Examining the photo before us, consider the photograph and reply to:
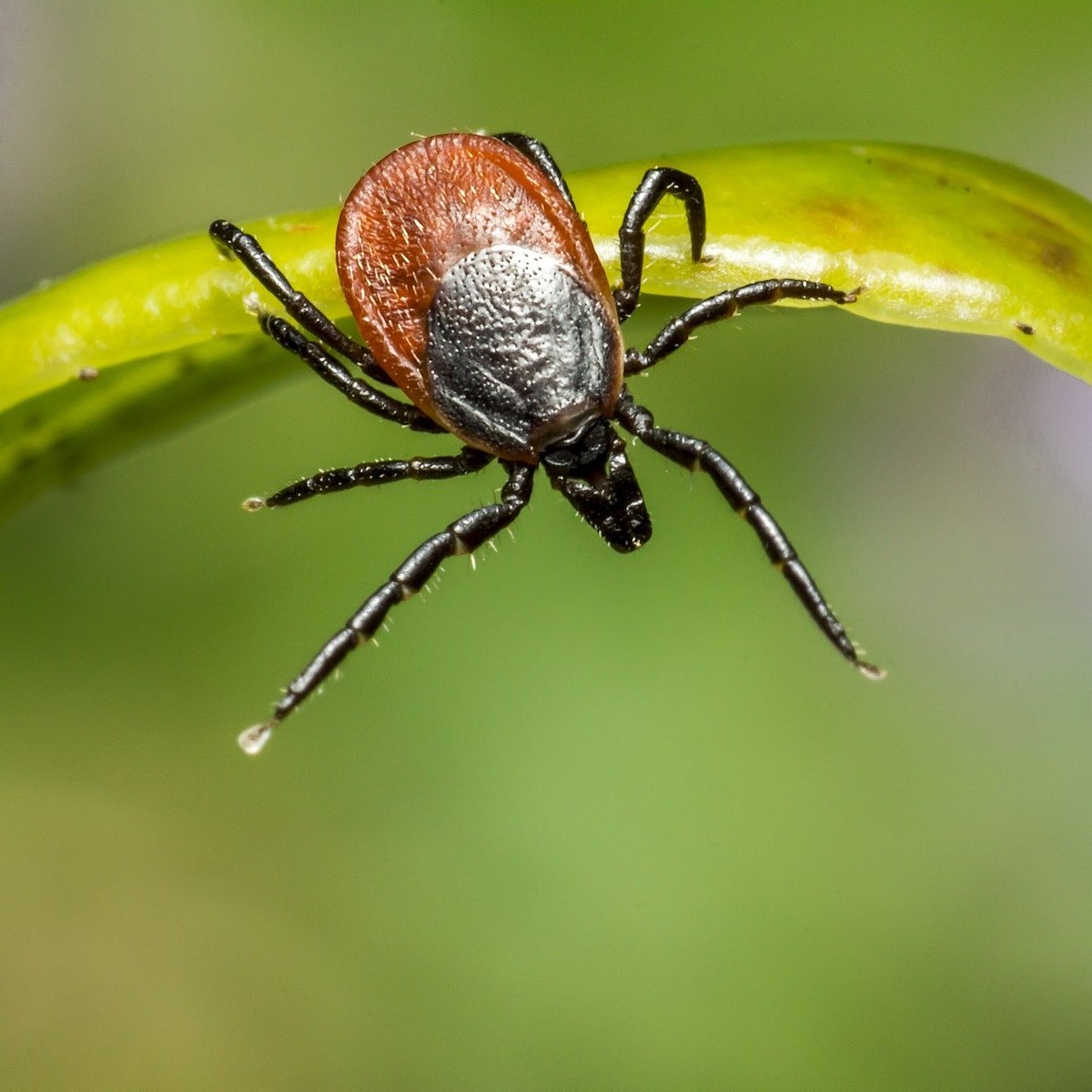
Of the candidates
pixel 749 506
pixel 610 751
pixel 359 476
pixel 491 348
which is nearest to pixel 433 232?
pixel 491 348

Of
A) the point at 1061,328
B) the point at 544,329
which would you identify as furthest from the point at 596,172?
the point at 1061,328

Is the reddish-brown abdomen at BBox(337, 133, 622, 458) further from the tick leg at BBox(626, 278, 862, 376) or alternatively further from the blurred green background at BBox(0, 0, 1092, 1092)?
the blurred green background at BBox(0, 0, 1092, 1092)

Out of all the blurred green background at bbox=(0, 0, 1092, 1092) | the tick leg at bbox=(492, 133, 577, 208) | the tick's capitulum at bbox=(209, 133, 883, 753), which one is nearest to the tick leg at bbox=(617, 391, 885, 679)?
the tick's capitulum at bbox=(209, 133, 883, 753)

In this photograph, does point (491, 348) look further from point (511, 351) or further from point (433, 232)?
point (433, 232)

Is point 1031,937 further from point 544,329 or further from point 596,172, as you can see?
point 596,172

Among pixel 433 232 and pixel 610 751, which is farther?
pixel 610 751

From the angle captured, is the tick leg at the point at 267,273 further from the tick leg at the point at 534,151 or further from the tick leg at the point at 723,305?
the tick leg at the point at 723,305
